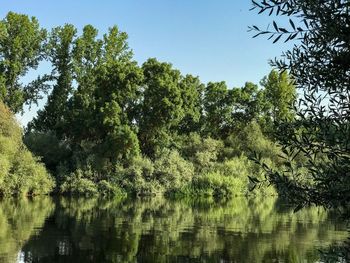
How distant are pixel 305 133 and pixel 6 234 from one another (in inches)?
707

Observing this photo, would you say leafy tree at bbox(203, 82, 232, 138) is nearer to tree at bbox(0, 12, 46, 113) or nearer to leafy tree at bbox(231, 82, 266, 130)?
leafy tree at bbox(231, 82, 266, 130)

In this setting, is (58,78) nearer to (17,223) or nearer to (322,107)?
(17,223)

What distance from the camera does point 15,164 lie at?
3906 centimetres

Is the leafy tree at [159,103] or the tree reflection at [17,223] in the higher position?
the leafy tree at [159,103]

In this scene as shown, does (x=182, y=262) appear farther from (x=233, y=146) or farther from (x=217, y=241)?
(x=233, y=146)

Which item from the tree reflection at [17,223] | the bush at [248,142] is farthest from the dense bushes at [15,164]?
the bush at [248,142]

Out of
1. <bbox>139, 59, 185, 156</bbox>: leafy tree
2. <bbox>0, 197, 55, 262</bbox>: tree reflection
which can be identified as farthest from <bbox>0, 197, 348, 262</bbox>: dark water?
<bbox>139, 59, 185, 156</bbox>: leafy tree

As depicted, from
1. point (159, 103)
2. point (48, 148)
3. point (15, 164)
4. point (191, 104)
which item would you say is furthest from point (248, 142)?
point (15, 164)

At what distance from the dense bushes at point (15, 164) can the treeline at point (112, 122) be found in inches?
146

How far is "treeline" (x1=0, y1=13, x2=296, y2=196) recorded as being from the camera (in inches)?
1775

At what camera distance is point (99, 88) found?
152 ft

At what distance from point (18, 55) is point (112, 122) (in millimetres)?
13412

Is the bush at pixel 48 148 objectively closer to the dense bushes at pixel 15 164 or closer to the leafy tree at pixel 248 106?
the dense bushes at pixel 15 164

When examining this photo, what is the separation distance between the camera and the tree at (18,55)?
48.0 m
